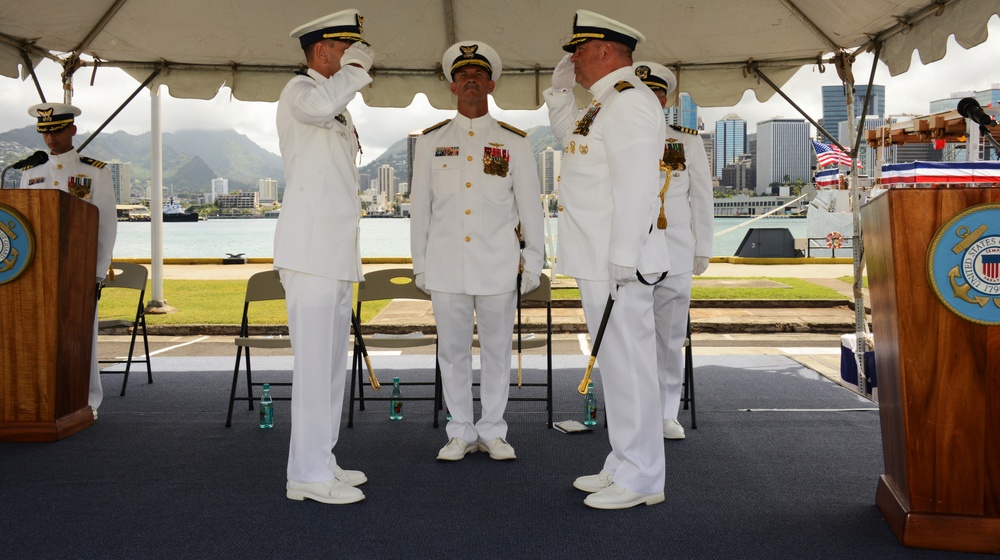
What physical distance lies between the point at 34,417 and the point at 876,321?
4.15m

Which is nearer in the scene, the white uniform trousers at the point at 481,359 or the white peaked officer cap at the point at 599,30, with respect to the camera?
the white peaked officer cap at the point at 599,30

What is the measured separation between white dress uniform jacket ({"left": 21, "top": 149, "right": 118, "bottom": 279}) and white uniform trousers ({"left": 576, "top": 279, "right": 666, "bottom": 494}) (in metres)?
3.28

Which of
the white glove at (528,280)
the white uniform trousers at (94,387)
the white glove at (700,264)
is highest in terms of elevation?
the white glove at (700,264)

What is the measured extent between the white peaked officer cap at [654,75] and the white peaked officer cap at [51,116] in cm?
361

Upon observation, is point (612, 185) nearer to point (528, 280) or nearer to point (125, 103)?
point (528, 280)

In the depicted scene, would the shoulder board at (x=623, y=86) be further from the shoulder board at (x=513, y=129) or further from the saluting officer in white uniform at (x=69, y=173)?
the saluting officer in white uniform at (x=69, y=173)

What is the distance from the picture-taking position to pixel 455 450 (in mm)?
3754

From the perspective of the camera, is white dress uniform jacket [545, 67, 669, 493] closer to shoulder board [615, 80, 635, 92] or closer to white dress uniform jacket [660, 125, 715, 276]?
shoulder board [615, 80, 635, 92]

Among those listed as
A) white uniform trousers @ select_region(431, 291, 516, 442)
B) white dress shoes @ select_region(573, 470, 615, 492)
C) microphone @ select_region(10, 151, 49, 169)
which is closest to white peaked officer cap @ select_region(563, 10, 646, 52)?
white uniform trousers @ select_region(431, 291, 516, 442)

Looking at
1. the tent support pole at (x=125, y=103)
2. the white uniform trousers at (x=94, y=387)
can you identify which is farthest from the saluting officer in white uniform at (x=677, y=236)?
the tent support pole at (x=125, y=103)

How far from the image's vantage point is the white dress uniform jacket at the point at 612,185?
2977mm

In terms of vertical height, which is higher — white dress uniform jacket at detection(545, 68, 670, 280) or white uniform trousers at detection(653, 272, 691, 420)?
white dress uniform jacket at detection(545, 68, 670, 280)

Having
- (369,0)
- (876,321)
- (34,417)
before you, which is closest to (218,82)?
(369,0)

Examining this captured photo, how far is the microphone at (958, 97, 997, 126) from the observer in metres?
2.63
